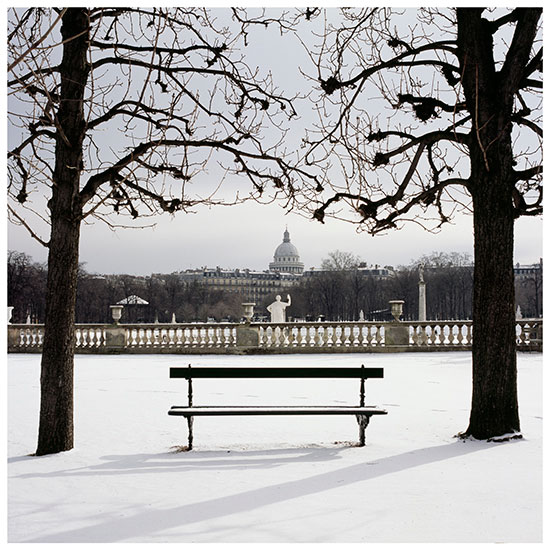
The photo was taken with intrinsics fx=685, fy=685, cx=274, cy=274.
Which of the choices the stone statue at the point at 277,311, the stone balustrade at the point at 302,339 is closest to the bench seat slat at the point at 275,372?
the stone balustrade at the point at 302,339

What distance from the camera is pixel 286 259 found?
Answer: 14550 centimetres

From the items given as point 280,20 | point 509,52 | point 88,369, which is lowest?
point 88,369

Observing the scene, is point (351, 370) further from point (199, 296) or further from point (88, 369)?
point (199, 296)

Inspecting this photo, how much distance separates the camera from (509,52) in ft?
25.1

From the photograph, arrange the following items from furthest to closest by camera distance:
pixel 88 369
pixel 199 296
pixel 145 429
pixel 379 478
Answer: pixel 199 296, pixel 88 369, pixel 145 429, pixel 379 478

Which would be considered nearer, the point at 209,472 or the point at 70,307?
the point at 209,472

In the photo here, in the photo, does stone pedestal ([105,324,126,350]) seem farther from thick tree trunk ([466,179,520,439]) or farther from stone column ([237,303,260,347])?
thick tree trunk ([466,179,520,439])

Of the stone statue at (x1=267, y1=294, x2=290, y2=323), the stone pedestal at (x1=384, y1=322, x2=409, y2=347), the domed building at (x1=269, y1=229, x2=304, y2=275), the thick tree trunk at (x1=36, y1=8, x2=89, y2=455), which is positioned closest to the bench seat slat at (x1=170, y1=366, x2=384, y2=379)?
the thick tree trunk at (x1=36, y1=8, x2=89, y2=455)

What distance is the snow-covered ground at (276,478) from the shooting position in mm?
4652

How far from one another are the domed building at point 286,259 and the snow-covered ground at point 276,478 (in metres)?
134

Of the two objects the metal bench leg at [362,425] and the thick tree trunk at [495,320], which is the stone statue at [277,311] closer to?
the thick tree trunk at [495,320]

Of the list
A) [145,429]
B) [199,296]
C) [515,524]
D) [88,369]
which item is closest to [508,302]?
[515,524]
